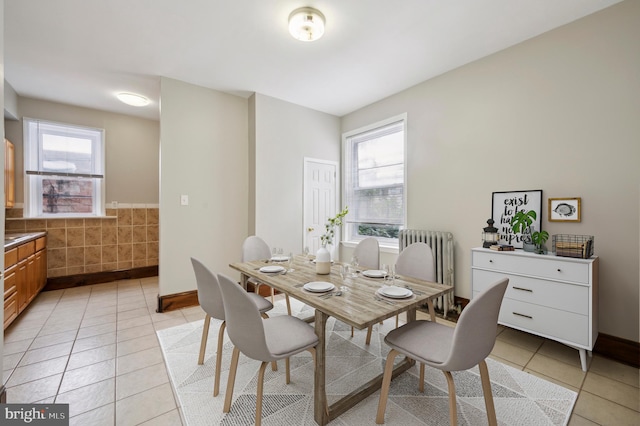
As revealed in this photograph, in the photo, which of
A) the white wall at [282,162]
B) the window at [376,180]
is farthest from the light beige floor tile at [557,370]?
the white wall at [282,162]

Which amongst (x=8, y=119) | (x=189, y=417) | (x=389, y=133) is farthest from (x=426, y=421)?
(x=8, y=119)

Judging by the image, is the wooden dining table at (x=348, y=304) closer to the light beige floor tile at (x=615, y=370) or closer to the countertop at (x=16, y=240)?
the light beige floor tile at (x=615, y=370)

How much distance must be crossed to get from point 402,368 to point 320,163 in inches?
125

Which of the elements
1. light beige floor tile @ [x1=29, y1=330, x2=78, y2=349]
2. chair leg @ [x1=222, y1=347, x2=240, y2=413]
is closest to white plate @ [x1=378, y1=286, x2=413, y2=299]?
chair leg @ [x1=222, y1=347, x2=240, y2=413]

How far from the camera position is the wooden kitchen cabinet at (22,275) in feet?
8.61

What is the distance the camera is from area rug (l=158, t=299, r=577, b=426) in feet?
5.08

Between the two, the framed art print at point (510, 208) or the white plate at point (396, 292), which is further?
the framed art print at point (510, 208)

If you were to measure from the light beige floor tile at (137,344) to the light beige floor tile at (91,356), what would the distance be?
56 mm

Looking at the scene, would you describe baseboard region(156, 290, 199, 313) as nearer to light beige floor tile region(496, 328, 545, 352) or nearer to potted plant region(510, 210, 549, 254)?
light beige floor tile region(496, 328, 545, 352)

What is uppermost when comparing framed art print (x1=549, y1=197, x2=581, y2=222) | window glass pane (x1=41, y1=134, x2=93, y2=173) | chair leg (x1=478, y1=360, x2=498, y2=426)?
window glass pane (x1=41, y1=134, x2=93, y2=173)

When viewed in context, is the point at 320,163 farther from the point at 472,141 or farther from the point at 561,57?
the point at 561,57

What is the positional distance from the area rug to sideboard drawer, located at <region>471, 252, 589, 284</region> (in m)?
0.79

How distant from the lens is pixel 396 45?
2607 millimetres

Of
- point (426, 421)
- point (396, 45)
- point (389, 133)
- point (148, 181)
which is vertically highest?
point (396, 45)
